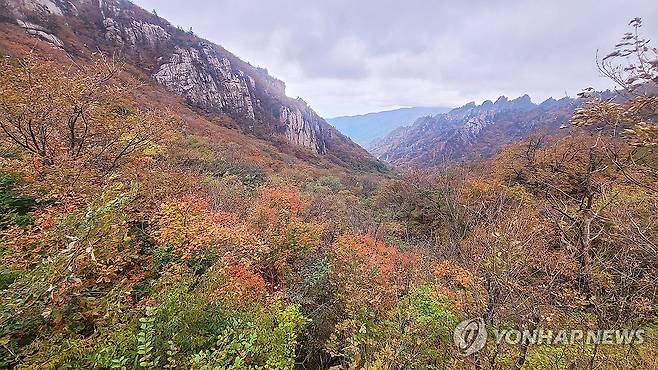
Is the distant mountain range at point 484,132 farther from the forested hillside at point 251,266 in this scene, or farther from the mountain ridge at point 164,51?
the forested hillside at point 251,266

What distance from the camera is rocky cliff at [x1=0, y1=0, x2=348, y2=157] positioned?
135 feet

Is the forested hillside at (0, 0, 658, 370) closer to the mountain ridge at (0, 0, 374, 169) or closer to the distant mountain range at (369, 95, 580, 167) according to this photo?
the mountain ridge at (0, 0, 374, 169)

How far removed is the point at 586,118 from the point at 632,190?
10.9 m

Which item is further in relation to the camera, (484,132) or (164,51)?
(484,132)

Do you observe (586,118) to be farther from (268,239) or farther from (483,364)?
(268,239)

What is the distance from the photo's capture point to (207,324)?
15.6ft

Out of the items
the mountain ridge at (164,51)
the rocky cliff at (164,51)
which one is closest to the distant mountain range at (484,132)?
the mountain ridge at (164,51)

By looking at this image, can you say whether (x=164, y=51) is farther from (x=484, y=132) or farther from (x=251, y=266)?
(x=484, y=132)

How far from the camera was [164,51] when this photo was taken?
57.6 m

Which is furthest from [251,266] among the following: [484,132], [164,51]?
[484,132]

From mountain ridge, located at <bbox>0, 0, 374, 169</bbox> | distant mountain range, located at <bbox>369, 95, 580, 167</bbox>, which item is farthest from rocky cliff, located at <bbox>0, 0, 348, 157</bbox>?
distant mountain range, located at <bbox>369, 95, 580, 167</bbox>

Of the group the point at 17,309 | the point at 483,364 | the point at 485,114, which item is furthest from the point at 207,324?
the point at 485,114

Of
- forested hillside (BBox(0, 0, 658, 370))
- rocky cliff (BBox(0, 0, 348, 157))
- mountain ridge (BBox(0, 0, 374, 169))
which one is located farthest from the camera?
rocky cliff (BBox(0, 0, 348, 157))

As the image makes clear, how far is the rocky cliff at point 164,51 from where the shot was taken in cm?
4112
